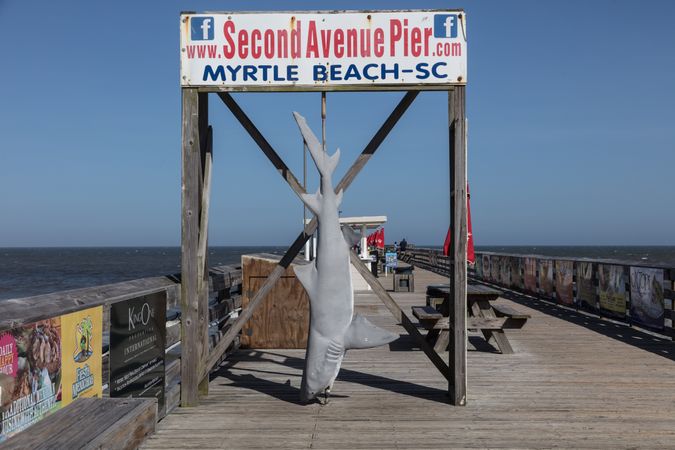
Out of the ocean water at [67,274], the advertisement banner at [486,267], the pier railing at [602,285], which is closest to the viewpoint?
the pier railing at [602,285]

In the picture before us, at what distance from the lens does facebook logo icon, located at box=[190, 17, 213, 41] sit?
6180 millimetres

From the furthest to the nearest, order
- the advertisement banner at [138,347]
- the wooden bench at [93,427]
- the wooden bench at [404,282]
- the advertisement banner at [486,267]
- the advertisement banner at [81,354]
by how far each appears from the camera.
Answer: the advertisement banner at [486,267] → the wooden bench at [404,282] → the advertisement banner at [138,347] → the advertisement banner at [81,354] → the wooden bench at [93,427]

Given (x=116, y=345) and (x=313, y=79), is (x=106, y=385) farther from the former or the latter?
(x=313, y=79)

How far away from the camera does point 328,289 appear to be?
19.8 ft

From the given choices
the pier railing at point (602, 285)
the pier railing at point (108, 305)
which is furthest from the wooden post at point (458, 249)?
the pier railing at point (108, 305)

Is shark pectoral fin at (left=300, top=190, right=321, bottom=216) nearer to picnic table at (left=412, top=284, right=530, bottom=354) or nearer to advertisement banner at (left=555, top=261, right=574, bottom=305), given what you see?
picnic table at (left=412, top=284, right=530, bottom=354)

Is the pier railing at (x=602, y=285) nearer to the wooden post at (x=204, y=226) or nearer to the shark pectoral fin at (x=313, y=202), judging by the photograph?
the shark pectoral fin at (x=313, y=202)

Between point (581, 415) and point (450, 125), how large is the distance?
3090 mm

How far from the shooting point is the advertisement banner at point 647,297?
10.6 meters

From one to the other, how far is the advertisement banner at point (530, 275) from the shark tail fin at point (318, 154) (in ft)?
42.2

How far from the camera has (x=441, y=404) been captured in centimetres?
620

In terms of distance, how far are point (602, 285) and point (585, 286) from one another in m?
0.97

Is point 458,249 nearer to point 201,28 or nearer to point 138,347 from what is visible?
point 138,347

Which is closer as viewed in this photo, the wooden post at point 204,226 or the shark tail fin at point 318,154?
the shark tail fin at point 318,154
